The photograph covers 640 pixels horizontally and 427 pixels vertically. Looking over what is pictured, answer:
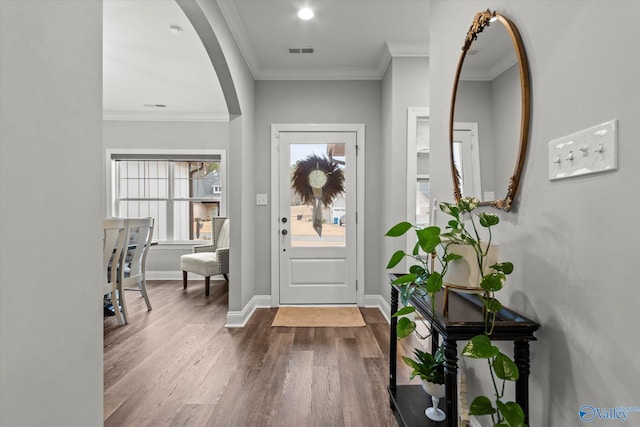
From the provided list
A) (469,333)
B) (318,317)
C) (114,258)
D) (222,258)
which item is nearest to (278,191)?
(222,258)

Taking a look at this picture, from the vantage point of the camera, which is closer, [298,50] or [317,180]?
[298,50]

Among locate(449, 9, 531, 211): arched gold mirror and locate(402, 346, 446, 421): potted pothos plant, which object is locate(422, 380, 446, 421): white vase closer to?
locate(402, 346, 446, 421): potted pothos plant

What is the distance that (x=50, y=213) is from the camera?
0.84m

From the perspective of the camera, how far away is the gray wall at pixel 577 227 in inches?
31.1

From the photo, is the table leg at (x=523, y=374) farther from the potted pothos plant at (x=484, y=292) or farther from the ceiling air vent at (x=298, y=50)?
the ceiling air vent at (x=298, y=50)

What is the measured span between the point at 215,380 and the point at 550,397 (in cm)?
182

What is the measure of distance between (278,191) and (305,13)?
5.79ft

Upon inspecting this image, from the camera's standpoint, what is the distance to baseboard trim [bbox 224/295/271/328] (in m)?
3.18

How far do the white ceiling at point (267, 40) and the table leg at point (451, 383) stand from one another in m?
2.59

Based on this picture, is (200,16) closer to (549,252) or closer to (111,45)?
(111,45)

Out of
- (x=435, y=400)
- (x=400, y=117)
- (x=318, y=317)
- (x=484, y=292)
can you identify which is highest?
(x=400, y=117)

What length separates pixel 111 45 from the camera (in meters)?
3.33

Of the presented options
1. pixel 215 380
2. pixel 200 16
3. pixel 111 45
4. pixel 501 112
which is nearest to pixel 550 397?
pixel 501 112

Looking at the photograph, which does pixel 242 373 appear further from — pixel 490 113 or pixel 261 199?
pixel 490 113
